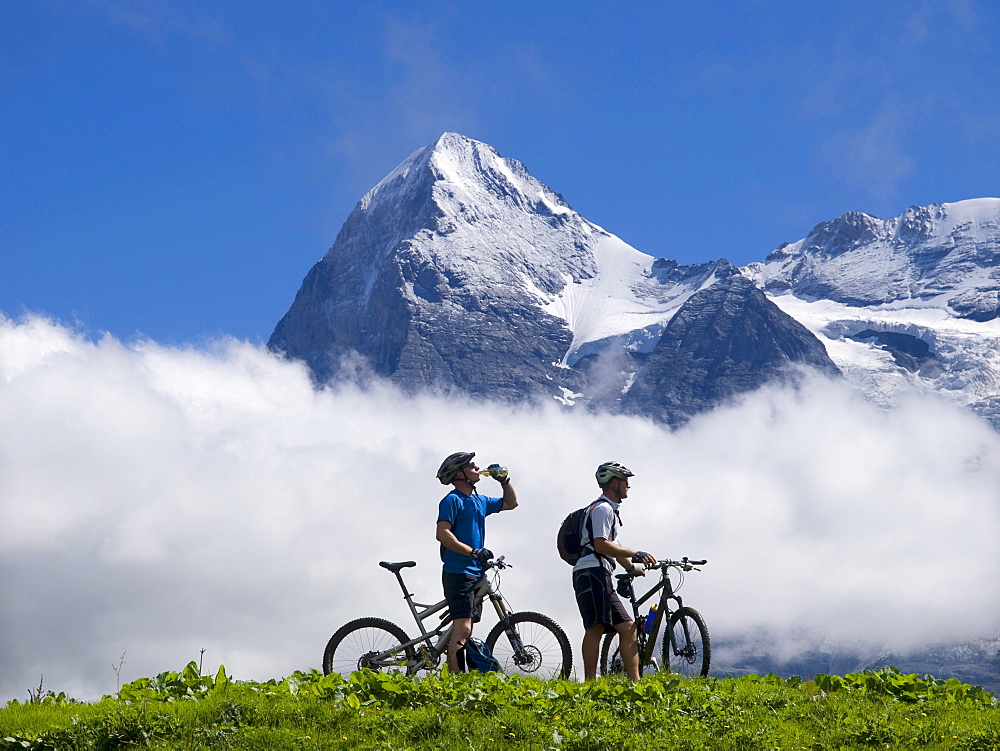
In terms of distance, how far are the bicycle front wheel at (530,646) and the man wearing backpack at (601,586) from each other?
34 centimetres

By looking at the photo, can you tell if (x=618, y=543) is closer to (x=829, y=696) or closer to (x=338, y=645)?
(x=829, y=696)

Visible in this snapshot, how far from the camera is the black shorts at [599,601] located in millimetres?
11914

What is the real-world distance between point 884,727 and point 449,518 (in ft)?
17.7

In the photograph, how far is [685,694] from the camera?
1035 centimetres

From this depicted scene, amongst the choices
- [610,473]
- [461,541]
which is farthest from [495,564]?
[610,473]

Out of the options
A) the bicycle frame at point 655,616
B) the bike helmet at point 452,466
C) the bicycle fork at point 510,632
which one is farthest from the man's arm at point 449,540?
the bicycle frame at point 655,616

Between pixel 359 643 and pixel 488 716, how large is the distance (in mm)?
4054

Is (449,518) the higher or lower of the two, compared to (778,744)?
higher

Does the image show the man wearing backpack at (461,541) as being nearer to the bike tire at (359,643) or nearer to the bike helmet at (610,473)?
the bike tire at (359,643)

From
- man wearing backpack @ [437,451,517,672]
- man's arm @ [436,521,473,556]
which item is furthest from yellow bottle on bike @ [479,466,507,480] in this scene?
man's arm @ [436,521,473,556]

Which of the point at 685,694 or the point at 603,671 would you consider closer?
the point at 685,694

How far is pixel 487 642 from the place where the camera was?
41.4ft

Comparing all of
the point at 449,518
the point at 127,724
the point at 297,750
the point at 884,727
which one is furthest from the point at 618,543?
the point at 127,724

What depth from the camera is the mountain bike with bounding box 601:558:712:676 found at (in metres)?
12.8
